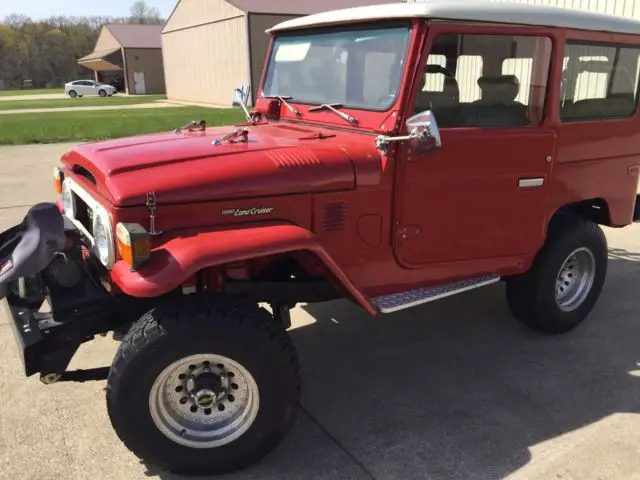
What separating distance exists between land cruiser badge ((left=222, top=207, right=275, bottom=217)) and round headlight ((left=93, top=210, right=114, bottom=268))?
0.52 m

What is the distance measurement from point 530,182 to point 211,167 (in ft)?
6.34

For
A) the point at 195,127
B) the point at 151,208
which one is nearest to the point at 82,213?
the point at 195,127

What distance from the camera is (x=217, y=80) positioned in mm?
32156

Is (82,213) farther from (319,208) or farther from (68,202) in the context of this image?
(319,208)

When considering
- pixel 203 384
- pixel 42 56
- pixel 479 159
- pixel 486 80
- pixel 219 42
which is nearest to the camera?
pixel 203 384

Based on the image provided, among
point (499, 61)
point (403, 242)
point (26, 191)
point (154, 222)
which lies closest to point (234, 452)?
point (154, 222)

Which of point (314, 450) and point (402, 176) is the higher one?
point (402, 176)

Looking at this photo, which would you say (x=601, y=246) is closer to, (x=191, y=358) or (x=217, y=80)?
(x=191, y=358)

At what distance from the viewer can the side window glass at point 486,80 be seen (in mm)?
3182

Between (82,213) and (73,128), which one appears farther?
(73,128)

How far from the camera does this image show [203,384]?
269cm

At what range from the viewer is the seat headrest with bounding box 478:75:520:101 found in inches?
135

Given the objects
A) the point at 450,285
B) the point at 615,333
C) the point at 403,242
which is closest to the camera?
the point at 403,242

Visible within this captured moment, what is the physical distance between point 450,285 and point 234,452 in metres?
1.57
